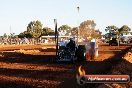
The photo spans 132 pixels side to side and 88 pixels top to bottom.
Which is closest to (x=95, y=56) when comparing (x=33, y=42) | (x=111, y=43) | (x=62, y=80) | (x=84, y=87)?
(x=62, y=80)

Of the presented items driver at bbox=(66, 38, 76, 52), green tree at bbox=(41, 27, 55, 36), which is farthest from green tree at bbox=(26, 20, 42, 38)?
driver at bbox=(66, 38, 76, 52)

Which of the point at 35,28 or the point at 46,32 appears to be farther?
the point at 46,32

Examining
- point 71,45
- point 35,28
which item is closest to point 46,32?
point 35,28

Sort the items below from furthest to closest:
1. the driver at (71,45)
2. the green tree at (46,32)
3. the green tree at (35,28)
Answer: the green tree at (46,32) → the green tree at (35,28) → the driver at (71,45)

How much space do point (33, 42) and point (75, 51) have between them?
66.0 metres

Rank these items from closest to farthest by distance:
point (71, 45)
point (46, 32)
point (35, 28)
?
point (71, 45), point (35, 28), point (46, 32)

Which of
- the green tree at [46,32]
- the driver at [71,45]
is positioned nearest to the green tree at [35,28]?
the green tree at [46,32]

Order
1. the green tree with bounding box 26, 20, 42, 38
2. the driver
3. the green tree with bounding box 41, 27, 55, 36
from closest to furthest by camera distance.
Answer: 1. the driver
2. the green tree with bounding box 26, 20, 42, 38
3. the green tree with bounding box 41, 27, 55, 36

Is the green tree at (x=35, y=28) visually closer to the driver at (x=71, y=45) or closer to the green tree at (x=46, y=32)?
the green tree at (x=46, y=32)

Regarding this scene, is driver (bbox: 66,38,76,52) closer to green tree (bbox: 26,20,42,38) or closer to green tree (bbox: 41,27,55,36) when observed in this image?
green tree (bbox: 26,20,42,38)

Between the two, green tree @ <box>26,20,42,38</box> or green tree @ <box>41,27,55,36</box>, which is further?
green tree @ <box>41,27,55,36</box>

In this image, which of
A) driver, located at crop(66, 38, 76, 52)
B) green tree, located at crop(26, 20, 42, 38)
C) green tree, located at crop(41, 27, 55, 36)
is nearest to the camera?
driver, located at crop(66, 38, 76, 52)

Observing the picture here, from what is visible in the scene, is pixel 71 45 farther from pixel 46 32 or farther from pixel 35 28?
pixel 46 32

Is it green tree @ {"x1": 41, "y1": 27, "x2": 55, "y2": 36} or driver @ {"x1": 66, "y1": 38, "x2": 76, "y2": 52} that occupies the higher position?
green tree @ {"x1": 41, "y1": 27, "x2": 55, "y2": 36}
